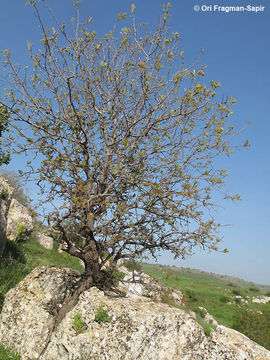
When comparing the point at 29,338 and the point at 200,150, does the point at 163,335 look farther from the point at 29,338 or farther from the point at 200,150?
the point at 200,150

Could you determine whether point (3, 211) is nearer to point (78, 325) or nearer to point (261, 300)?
point (78, 325)

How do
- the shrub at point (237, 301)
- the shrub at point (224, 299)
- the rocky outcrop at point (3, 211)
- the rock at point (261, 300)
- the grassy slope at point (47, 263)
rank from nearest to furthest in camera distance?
the grassy slope at point (47, 263) < the rocky outcrop at point (3, 211) < the shrub at point (224, 299) < the shrub at point (237, 301) < the rock at point (261, 300)

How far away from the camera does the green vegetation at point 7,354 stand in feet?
29.7

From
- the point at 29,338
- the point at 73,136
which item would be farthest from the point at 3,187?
the point at 29,338

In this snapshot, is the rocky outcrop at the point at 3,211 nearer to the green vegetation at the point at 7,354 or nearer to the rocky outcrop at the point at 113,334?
the rocky outcrop at the point at 113,334

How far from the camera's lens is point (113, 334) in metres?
9.16

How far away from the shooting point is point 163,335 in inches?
366

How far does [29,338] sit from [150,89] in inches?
390

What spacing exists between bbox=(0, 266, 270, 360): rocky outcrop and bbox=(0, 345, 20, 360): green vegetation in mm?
230

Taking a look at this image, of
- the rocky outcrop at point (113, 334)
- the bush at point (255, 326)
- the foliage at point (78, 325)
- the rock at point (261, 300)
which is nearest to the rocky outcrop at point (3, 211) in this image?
the rocky outcrop at point (113, 334)

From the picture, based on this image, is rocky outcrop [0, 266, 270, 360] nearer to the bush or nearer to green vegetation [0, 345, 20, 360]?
green vegetation [0, 345, 20, 360]

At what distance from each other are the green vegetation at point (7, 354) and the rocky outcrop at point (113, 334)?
23cm

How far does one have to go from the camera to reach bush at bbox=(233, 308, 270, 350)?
85.6 feet

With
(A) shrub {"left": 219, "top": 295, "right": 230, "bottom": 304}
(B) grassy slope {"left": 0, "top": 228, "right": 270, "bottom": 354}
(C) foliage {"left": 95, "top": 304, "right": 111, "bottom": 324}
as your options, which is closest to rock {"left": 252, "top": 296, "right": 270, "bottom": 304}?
(B) grassy slope {"left": 0, "top": 228, "right": 270, "bottom": 354}
